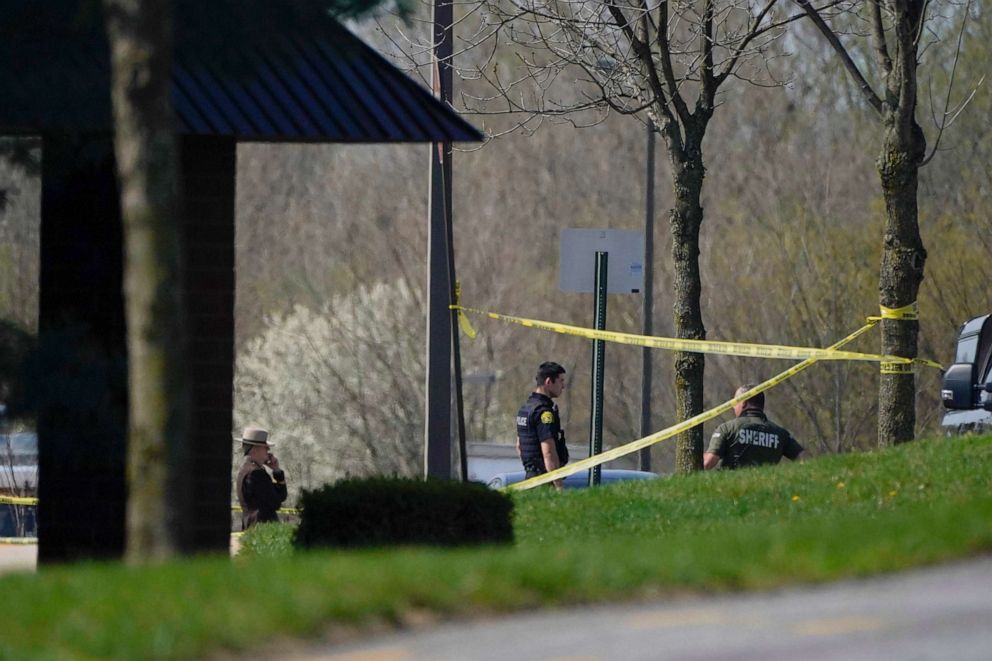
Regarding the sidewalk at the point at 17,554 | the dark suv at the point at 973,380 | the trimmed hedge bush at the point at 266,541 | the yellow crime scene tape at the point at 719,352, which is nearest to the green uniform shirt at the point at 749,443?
the yellow crime scene tape at the point at 719,352

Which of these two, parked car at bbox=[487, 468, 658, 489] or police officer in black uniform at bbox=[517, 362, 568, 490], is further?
parked car at bbox=[487, 468, 658, 489]

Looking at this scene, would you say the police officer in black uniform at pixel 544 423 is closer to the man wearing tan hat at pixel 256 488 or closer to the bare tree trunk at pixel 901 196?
the man wearing tan hat at pixel 256 488

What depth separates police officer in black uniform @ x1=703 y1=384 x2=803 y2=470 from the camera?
551 inches

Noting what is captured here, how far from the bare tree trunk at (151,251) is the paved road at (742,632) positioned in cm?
138

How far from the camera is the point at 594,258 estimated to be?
46.5 feet

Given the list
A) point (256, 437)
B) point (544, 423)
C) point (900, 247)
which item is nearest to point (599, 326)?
point (544, 423)

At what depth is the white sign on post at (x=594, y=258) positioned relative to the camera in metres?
14.1

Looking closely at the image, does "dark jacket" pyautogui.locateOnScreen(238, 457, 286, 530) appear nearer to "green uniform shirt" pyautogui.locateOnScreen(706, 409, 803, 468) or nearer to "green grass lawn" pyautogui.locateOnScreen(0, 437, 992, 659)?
"green uniform shirt" pyautogui.locateOnScreen(706, 409, 803, 468)

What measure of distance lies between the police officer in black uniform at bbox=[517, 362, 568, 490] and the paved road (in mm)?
7952

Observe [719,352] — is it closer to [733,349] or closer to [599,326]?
[733,349]

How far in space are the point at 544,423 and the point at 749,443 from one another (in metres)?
1.81

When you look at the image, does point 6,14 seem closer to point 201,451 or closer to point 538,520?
point 201,451

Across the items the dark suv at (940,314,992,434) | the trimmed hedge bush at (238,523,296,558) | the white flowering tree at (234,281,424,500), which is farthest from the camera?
the white flowering tree at (234,281,424,500)

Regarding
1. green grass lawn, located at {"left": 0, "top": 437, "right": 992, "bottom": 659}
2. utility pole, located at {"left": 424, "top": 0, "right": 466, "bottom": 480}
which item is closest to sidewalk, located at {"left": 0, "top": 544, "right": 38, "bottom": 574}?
utility pole, located at {"left": 424, "top": 0, "right": 466, "bottom": 480}
